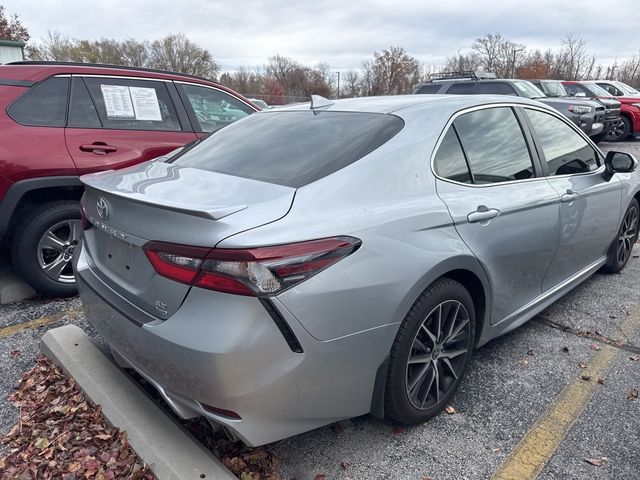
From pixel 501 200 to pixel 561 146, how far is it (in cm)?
121

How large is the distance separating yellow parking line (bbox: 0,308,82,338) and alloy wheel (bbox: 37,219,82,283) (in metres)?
0.35

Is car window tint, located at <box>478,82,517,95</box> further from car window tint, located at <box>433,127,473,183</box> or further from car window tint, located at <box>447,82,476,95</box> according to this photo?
car window tint, located at <box>433,127,473,183</box>

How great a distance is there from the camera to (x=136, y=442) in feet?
6.98

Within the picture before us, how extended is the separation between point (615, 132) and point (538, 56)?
48.5 metres

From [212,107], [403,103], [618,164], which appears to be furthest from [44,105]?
[618,164]

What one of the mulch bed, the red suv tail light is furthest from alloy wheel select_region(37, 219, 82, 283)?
the red suv tail light

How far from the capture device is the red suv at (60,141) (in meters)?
3.59

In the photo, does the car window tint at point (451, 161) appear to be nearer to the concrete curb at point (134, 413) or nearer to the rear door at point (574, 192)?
the rear door at point (574, 192)

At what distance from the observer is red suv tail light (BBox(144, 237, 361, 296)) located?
173 cm

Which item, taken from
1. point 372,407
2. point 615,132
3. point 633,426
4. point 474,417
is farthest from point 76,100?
point 615,132

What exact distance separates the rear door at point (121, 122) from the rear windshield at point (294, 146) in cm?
141

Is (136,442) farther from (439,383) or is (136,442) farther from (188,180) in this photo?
(439,383)

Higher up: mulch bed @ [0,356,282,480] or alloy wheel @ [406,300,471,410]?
alloy wheel @ [406,300,471,410]

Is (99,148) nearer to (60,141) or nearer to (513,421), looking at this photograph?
(60,141)
